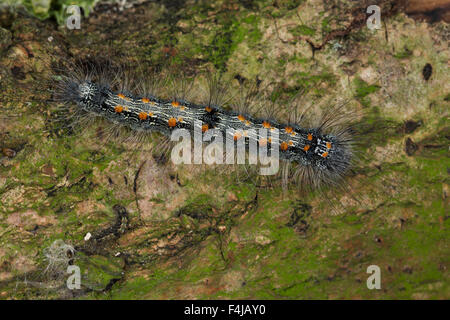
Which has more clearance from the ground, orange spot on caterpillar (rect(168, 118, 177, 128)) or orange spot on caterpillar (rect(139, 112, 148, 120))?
orange spot on caterpillar (rect(139, 112, 148, 120))

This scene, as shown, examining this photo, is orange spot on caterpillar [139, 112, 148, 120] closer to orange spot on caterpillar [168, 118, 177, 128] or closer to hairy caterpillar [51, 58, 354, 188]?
hairy caterpillar [51, 58, 354, 188]

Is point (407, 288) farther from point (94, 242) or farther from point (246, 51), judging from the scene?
point (94, 242)

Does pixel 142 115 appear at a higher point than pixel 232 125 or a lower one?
higher

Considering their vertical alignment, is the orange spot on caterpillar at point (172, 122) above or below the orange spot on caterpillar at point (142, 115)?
below

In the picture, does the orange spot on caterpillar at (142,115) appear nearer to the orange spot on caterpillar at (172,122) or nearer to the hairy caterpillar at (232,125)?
the hairy caterpillar at (232,125)

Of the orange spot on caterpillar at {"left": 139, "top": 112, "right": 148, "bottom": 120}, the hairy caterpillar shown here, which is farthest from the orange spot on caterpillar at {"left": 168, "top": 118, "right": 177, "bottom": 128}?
the orange spot on caterpillar at {"left": 139, "top": 112, "right": 148, "bottom": 120}

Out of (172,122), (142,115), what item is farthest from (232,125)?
(142,115)

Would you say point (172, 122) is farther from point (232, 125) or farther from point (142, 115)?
point (232, 125)

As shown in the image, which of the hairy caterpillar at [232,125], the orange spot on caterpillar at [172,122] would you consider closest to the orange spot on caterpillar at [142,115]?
the hairy caterpillar at [232,125]
